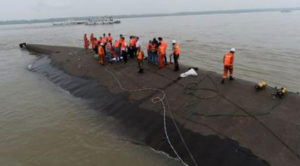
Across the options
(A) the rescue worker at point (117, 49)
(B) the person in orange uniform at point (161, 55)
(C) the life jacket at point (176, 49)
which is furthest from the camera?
(A) the rescue worker at point (117, 49)

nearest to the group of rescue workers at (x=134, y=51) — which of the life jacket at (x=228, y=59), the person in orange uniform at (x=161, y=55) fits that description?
the person in orange uniform at (x=161, y=55)

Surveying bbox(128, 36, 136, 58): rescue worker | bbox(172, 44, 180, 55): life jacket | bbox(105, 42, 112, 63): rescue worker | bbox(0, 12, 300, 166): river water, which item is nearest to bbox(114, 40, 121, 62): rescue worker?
bbox(105, 42, 112, 63): rescue worker

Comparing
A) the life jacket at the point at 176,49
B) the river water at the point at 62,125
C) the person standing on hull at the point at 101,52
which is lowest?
the river water at the point at 62,125

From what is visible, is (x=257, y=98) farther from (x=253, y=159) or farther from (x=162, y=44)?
(x=162, y=44)

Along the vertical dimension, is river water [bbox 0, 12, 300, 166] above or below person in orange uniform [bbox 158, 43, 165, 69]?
below

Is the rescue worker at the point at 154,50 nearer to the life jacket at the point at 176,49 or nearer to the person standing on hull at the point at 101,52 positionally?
the life jacket at the point at 176,49

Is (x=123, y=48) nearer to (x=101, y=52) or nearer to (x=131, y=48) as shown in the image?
(x=131, y=48)

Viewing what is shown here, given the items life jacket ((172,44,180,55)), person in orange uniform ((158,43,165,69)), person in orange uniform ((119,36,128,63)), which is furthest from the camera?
person in orange uniform ((119,36,128,63))

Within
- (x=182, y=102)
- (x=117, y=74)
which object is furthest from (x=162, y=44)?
(x=182, y=102)

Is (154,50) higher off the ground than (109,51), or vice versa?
(154,50)

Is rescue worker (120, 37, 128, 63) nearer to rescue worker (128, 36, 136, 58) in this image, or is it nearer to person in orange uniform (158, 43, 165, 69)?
rescue worker (128, 36, 136, 58)

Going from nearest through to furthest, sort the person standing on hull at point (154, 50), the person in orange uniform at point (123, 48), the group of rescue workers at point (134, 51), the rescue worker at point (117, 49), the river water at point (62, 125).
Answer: the river water at point (62, 125) < the group of rescue workers at point (134, 51) < the person standing on hull at point (154, 50) < the person in orange uniform at point (123, 48) < the rescue worker at point (117, 49)

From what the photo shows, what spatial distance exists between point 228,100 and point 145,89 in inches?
180

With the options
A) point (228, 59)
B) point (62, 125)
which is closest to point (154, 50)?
point (228, 59)
